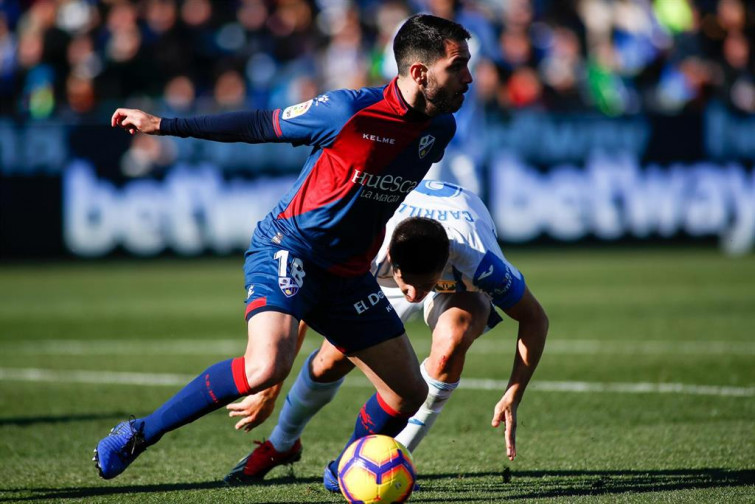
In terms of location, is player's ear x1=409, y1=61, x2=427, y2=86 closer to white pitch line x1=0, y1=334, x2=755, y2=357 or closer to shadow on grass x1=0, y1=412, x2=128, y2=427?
shadow on grass x1=0, y1=412, x2=128, y2=427

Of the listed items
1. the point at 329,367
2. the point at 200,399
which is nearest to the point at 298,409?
the point at 329,367

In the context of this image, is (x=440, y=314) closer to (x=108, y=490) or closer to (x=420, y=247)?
(x=420, y=247)

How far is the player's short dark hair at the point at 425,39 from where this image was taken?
16.4 ft

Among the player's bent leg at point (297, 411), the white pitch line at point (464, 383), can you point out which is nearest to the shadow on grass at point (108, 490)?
the player's bent leg at point (297, 411)

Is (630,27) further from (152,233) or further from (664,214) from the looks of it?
(152,233)

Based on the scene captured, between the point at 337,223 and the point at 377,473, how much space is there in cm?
116

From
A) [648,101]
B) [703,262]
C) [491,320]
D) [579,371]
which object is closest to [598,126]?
[648,101]

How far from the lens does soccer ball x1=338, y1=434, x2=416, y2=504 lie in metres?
4.78

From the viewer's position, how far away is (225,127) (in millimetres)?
4980

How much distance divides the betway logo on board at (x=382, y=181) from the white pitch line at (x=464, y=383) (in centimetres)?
361

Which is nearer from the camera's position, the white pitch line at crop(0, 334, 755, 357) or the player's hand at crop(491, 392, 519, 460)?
the player's hand at crop(491, 392, 519, 460)

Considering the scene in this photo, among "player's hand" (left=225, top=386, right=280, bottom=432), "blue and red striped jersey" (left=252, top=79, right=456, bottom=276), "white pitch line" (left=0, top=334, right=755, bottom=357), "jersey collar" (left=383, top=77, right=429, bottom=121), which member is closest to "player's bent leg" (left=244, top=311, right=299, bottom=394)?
"blue and red striped jersey" (left=252, top=79, right=456, bottom=276)

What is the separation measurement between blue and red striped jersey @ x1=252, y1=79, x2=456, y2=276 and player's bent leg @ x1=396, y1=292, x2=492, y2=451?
0.66 metres

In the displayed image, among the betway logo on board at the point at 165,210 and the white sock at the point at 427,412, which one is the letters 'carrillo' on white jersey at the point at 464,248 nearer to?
the white sock at the point at 427,412
